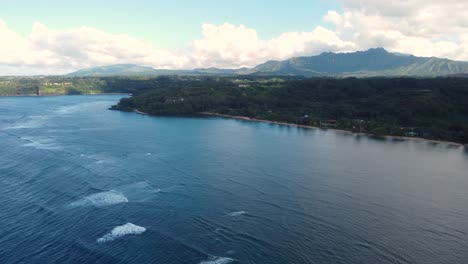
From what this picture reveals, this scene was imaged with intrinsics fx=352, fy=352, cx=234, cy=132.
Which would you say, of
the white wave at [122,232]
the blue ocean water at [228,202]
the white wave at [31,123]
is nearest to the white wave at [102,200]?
the blue ocean water at [228,202]

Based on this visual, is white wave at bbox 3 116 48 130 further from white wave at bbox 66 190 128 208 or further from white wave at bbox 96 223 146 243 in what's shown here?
white wave at bbox 96 223 146 243

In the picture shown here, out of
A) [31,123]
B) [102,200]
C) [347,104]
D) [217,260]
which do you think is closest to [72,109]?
[31,123]

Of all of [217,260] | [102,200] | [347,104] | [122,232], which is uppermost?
[347,104]

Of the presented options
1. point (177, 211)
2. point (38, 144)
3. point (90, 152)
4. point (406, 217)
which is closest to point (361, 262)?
point (406, 217)

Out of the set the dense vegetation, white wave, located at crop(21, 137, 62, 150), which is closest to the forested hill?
the dense vegetation

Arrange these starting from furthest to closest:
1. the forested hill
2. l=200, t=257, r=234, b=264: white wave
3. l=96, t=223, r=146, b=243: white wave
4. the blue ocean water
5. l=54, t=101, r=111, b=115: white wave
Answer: l=54, t=101, r=111, b=115: white wave → the forested hill → l=96, t=223, r=146, b=243: white wave → the blue ocean water → l=200, t=257, r=234, b=264: white wave

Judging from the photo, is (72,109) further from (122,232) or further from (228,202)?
(122,232)
